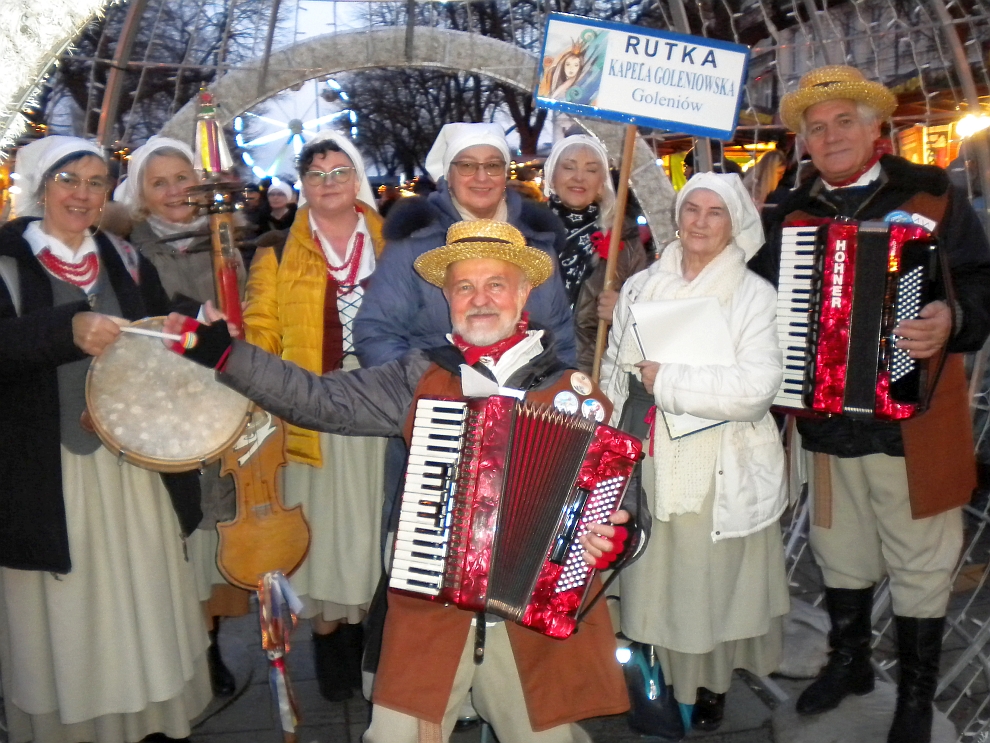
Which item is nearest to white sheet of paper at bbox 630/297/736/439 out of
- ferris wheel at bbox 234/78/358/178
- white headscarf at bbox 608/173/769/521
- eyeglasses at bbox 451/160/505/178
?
white headscarf at bbox 608/173/769/521

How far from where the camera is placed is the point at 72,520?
2.80m

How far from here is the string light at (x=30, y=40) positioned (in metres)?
2.06

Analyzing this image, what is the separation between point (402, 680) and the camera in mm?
2348

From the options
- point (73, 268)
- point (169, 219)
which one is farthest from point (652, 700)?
point (169, 219)

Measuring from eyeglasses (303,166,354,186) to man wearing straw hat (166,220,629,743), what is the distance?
1057 mm

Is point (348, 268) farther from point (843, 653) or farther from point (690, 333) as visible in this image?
point (843, 653)

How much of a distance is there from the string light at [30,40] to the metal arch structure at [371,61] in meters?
2.60

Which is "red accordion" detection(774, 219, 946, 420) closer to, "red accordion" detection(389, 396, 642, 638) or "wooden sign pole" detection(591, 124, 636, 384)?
"wooden sign pole" detection(591, 124, 636, 384)

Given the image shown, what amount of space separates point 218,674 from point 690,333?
8.24 feet

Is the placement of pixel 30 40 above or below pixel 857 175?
above

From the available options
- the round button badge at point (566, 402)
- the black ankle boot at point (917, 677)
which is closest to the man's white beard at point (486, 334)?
the round button badge at point (566, 402)

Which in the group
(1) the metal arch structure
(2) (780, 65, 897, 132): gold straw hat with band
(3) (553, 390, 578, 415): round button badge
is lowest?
(3) (553, 390, 578, 415): round button badge

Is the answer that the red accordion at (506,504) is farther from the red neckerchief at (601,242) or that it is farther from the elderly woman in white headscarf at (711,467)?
the red neckerchief at (601,242)

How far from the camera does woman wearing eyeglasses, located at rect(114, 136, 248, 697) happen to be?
3.33 m
